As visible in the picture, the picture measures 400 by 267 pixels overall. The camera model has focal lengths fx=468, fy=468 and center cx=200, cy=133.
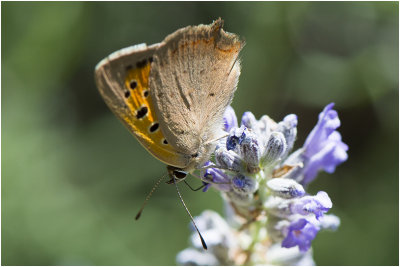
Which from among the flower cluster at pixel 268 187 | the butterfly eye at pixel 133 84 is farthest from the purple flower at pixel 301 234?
the butterfly eye at pixel 133 84

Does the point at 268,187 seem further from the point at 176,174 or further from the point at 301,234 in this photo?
the point at 176,174

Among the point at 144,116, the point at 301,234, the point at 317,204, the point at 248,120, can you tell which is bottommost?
the point at 301,234

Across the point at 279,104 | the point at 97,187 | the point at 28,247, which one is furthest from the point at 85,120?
the point at 279,104

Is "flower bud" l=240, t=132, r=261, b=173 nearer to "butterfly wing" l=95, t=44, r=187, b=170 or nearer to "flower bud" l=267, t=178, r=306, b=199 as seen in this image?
"flower bud" l=267, t=178, r=306, b=199

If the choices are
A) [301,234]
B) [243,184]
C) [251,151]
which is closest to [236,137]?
[251,151]

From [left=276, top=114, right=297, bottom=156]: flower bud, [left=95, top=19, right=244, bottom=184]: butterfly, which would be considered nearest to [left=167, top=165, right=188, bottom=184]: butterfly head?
[left=95, top=19, right=244, bottom=184]: butterfly

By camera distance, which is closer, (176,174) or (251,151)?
(251,151)

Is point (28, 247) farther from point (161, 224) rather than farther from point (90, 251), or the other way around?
point (161, 224)
